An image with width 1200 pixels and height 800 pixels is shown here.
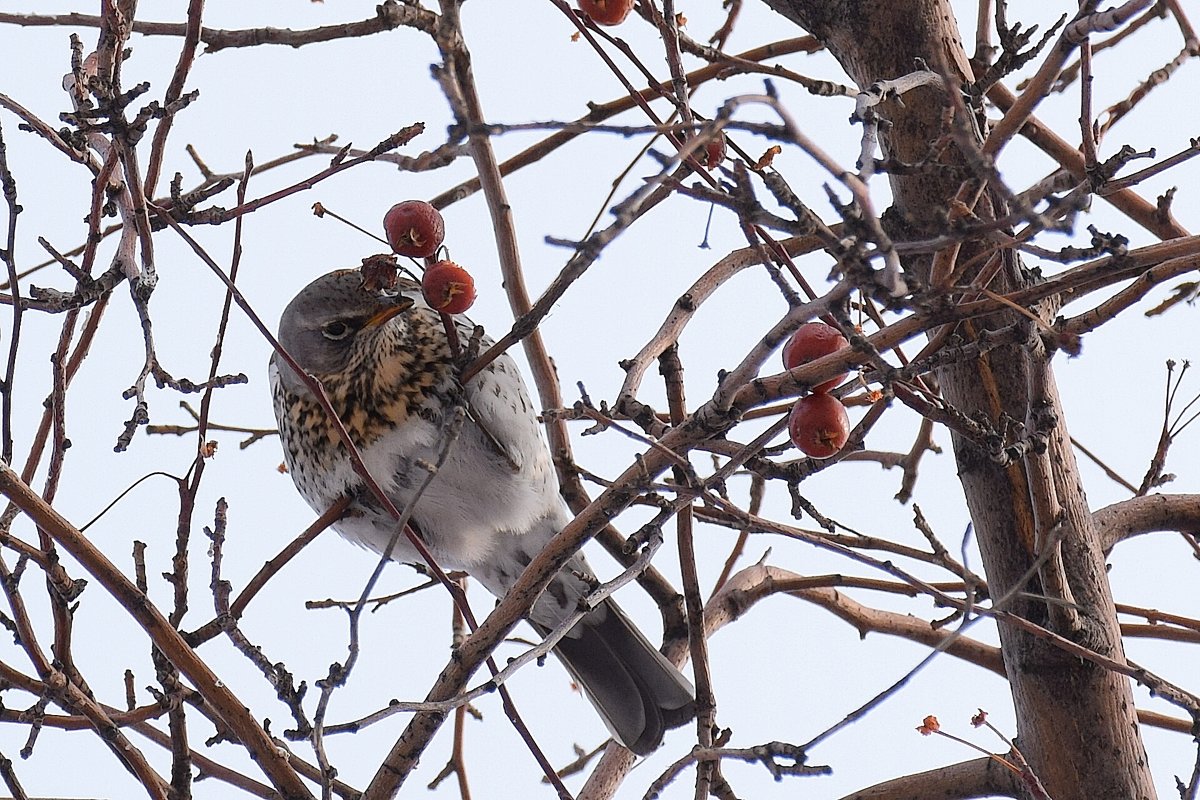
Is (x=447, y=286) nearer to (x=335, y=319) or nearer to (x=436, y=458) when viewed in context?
(x=436, y=458)

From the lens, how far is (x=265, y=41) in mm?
2072

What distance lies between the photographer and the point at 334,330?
9.52 feet

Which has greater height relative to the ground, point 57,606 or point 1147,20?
point 1147,20

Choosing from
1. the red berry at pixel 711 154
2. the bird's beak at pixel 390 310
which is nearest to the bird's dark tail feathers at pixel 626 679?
the bird's beak at pixel 390 310

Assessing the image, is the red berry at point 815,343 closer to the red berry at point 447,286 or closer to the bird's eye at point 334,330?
the red berry at point 447,286

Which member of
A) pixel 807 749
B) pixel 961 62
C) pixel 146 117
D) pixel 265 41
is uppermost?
pixel 265 41

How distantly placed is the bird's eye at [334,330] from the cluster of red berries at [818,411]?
144cm

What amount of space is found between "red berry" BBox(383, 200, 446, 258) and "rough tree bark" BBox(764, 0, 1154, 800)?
26.9 inches

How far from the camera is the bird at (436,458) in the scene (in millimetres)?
2684

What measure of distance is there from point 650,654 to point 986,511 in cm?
109

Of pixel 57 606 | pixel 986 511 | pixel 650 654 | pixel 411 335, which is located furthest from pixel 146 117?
pixel 650 654

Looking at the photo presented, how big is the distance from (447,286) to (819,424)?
590mm

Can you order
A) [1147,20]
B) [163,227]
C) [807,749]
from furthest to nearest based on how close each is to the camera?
[1147,20] → [163,227] → [807,749]

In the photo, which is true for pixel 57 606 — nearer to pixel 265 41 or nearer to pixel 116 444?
pixel 116 444
